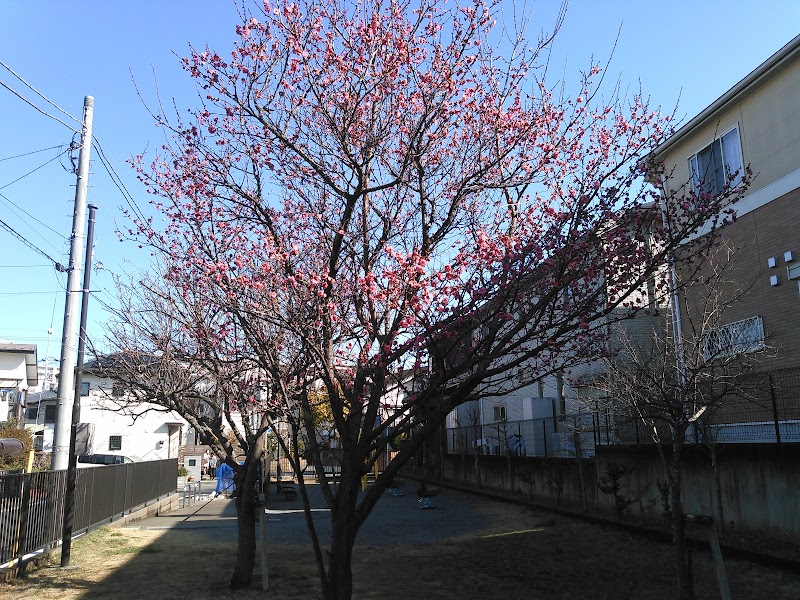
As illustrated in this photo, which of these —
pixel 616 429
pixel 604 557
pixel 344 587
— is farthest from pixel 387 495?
pixel 344 587

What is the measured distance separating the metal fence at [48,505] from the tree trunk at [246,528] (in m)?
3.58

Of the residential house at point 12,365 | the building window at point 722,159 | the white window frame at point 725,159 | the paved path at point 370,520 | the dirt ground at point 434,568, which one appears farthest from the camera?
the residential house at point 12,365

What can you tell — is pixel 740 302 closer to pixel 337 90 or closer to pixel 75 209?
pixel 337 90

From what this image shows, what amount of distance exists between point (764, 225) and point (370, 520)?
12020mm

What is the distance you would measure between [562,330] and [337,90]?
3058 millimetres

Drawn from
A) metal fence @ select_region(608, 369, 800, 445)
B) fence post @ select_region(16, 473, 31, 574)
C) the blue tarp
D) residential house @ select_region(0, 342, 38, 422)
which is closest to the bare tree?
metal fence @ select_region(608, 369, 800, 445)

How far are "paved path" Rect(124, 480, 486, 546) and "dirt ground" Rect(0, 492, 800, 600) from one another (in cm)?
16

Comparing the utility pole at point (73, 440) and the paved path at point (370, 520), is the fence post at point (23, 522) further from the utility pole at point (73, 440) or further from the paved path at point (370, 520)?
the paved path at point (370, 520)

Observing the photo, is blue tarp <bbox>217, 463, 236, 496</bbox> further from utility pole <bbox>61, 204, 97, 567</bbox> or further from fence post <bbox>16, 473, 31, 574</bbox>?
fence post <bbox>16, 473, 31, 574</bbox>

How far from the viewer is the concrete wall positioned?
32.7 feet

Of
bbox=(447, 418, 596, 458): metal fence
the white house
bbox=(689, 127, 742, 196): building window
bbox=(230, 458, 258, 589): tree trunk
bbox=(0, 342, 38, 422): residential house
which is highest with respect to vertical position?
bbox=(689, 127, 742, 196): building window

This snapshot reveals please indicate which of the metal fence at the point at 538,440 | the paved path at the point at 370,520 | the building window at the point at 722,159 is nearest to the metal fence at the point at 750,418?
the metal fence at the point at 538,440

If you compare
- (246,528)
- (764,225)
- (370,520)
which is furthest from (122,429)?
(764,225)

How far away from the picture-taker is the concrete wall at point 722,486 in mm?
9969
